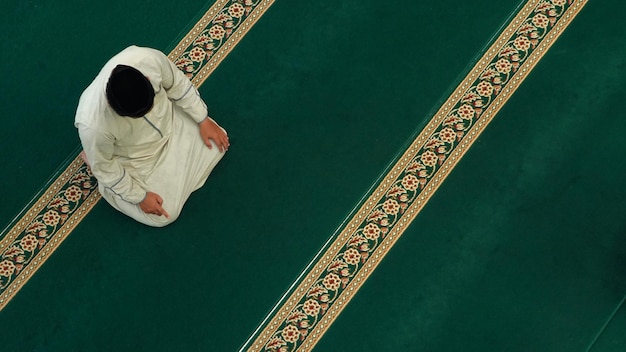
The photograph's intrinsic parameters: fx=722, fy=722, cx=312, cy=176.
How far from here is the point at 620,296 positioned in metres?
2.45

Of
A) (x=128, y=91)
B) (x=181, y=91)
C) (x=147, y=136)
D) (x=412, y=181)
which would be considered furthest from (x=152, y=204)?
(x=412, y=181)

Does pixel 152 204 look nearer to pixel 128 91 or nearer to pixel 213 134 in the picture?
pixel 213 134

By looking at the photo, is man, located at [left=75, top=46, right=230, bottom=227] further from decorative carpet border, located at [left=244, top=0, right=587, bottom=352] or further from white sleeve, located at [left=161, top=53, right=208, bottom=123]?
decorative carpet border, located at [left=244, top=0, right=587, bottom=352]

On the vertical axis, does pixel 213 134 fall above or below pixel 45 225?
above

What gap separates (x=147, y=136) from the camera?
90.5 inches

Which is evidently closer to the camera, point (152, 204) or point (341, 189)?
point (152, 204)

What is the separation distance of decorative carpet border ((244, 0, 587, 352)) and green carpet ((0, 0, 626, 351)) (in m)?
0.04

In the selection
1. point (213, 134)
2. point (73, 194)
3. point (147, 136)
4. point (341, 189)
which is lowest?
point (73, 194)

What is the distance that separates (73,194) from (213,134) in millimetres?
536

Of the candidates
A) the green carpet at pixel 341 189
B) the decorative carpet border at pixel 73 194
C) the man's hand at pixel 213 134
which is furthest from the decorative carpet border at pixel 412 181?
the decorative carpet border at pixel 73 194

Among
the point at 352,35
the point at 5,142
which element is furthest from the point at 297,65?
the point at 5,142

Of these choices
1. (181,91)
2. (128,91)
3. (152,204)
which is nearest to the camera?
(128,91)

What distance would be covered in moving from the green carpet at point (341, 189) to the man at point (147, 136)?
92 mm

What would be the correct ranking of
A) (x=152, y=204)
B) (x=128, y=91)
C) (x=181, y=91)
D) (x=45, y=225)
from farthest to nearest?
(x=45, y=225)
(x=152, y=204)
(x=181, y=91)
(x=128, y=91)
